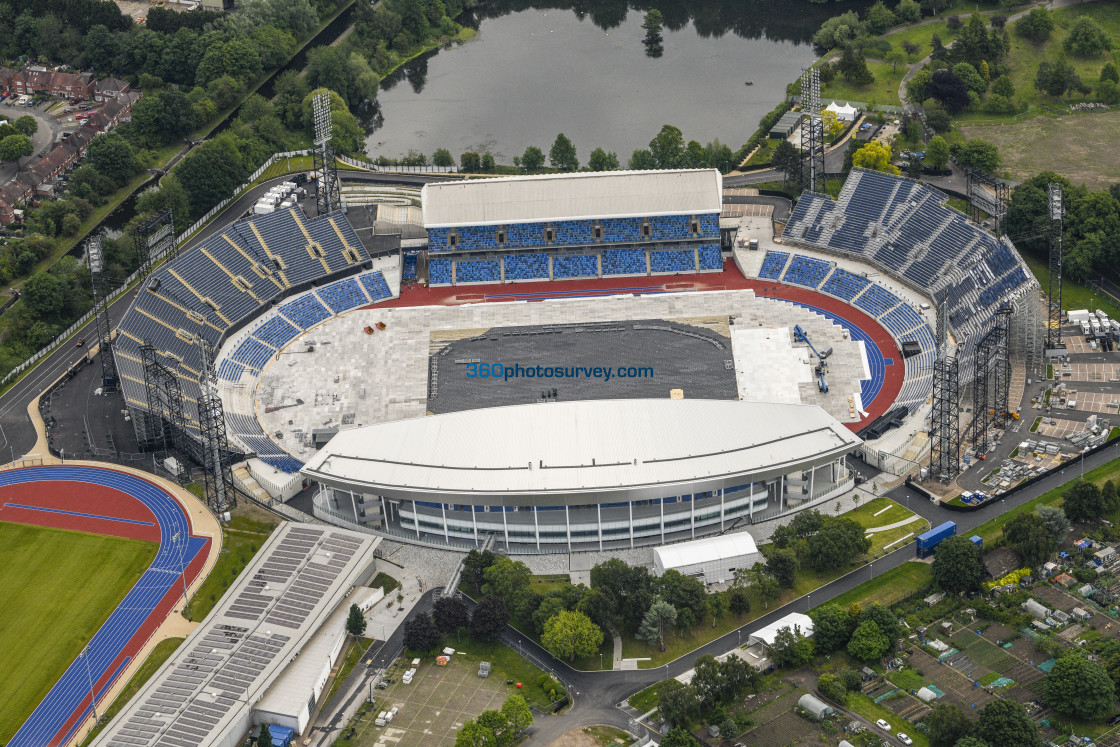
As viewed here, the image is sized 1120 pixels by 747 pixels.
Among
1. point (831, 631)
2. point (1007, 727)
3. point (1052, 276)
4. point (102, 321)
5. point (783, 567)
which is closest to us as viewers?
point (1007, 727)

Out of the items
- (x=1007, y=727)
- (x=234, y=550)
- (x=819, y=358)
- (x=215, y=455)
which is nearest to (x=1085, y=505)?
(x=1007, y=727)

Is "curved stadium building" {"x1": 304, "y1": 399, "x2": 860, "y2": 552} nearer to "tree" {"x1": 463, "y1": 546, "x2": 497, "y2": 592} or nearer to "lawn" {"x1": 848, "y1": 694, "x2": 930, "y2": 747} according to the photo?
"tree" {"x1": 463, "y1": 546, "x2": 497, "y2": 592}

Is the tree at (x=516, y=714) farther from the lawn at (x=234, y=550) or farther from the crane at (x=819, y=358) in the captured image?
the crane at (x=819, y=358)

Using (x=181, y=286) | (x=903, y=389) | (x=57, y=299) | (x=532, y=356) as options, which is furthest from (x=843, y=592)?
(x=57, y=299)

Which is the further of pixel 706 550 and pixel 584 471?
pixel 584 471

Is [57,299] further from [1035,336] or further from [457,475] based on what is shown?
[1035,336]

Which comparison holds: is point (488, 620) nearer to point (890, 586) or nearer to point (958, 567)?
point (890, 586)

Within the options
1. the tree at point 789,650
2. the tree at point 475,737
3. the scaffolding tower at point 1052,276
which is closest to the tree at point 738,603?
the tree at point 789,650
